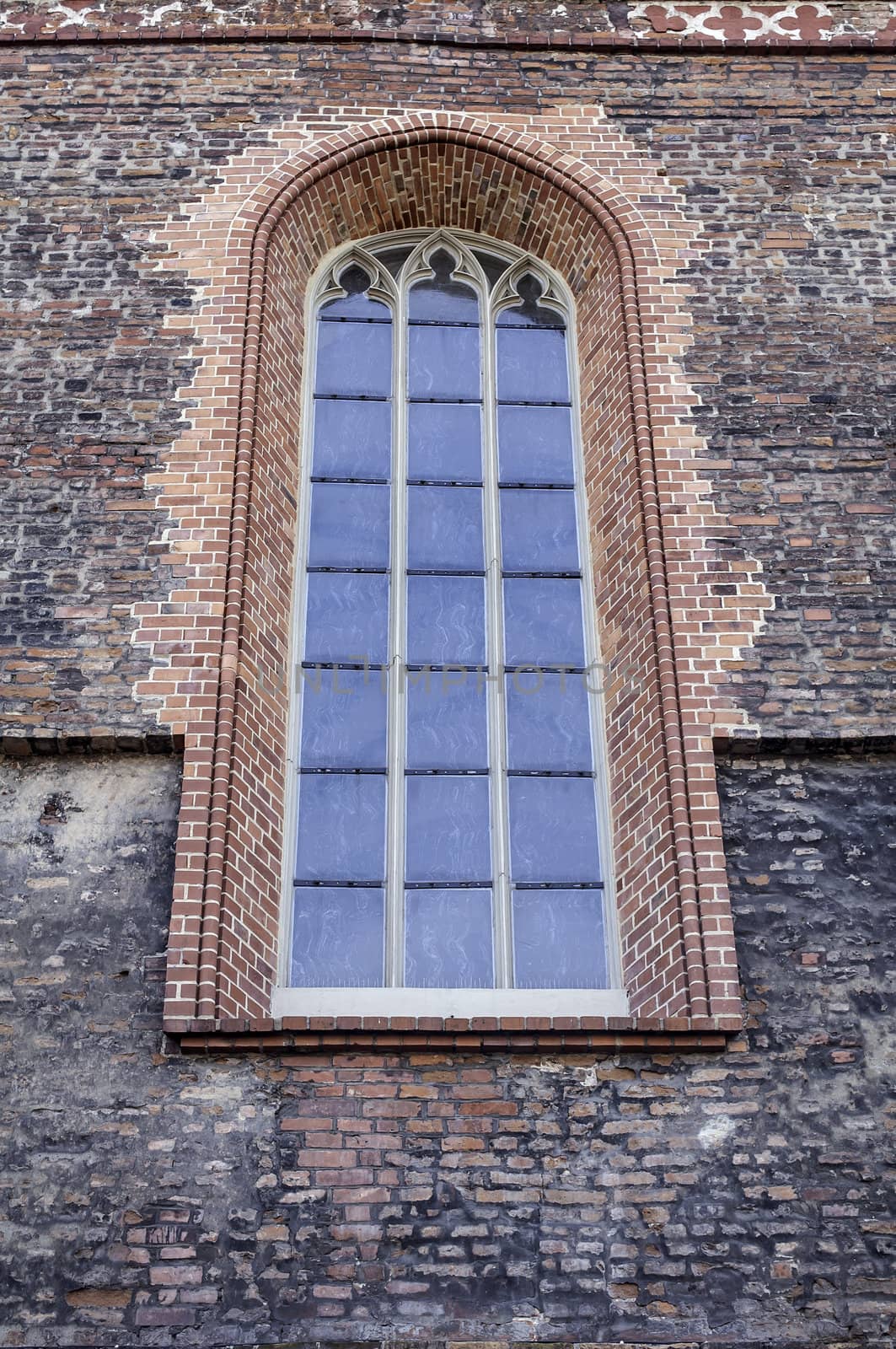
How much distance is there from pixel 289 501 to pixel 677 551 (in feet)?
6.56

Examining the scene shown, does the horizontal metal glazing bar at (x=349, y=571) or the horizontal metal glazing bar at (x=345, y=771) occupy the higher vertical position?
the horizontal metal glazing bar at (x=349, y=571)

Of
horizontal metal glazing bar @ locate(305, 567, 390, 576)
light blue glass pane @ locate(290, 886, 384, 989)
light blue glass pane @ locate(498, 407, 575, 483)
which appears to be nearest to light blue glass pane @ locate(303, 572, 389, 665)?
horizontal metal glazing bar @ locate(305, 567, 390, 576)

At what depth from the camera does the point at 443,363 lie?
29.4 ft

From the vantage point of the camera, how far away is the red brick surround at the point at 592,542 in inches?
259

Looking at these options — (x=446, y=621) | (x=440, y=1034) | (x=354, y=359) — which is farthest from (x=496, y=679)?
(x=354, y=359)

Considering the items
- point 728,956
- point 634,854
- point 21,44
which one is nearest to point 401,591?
point 634,854

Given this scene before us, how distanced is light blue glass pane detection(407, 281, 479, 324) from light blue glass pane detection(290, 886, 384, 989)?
3.63 m

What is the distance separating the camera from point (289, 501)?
8.20m

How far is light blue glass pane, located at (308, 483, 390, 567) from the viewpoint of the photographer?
817cm

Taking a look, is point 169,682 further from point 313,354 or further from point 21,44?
point 21,44

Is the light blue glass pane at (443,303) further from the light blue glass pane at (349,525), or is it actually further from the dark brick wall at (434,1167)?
the dark brick wall at (434,1167)

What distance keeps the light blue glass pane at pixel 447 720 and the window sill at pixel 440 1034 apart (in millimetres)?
1592

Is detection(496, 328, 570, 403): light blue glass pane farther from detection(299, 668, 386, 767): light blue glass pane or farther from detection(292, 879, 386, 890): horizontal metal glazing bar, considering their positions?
detection(292, 879, 386, 890): horizontal metal glazing bar

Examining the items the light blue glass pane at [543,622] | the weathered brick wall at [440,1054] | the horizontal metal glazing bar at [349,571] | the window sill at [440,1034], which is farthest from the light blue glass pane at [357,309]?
the window sill at [440,1034]
